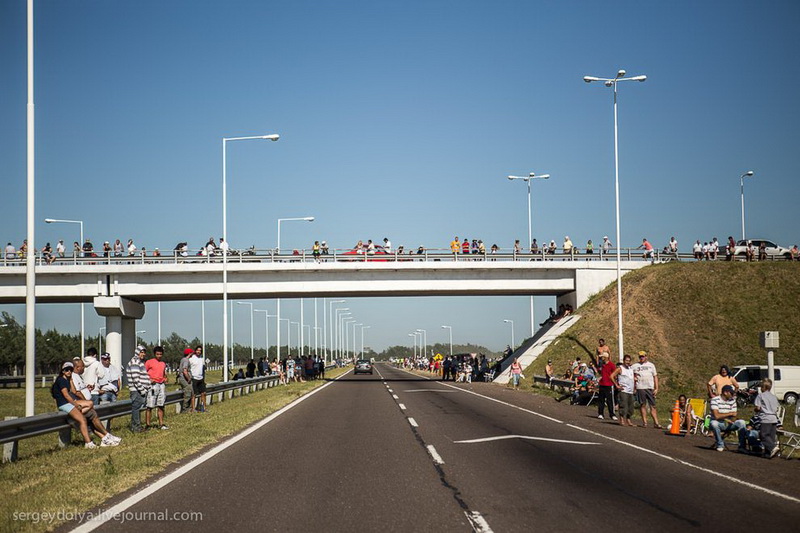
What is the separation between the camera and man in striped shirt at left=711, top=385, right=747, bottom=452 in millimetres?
14469

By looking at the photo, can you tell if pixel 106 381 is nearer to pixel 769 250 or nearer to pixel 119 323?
pixel 119 323

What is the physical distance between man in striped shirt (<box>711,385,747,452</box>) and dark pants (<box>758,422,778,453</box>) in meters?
0.82

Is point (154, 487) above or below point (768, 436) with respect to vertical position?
above

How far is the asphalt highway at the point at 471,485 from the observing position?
754 centimetres

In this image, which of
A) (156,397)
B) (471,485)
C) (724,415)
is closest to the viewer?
(471,485)

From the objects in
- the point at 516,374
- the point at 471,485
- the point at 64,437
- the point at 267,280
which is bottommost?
the point at 516,374

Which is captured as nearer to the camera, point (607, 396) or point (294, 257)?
point (607, 396)

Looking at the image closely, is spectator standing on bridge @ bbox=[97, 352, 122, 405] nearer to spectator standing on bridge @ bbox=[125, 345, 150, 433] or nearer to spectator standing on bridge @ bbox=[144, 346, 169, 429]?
spectator standing on bridge @ bbox=[144, 346, 169, 429]

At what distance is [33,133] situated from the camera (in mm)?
14828

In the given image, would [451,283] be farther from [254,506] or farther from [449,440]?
[254,506]

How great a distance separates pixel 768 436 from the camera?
1354cm

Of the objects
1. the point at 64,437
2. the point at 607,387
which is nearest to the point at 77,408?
the point at 64,437

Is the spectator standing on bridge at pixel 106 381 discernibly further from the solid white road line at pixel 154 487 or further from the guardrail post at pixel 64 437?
the solid white road line at pixel 154 487

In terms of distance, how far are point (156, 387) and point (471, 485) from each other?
1029 cm
